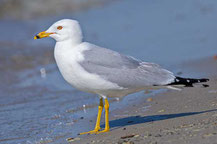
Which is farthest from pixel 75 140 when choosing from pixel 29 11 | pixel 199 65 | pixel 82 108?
pixel 29 11

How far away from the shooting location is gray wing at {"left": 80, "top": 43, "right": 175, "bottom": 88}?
6.01 m

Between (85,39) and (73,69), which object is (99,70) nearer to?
(73,69)

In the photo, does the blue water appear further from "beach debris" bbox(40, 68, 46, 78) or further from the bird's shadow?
the bird's shadow

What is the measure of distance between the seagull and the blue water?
0.71 m

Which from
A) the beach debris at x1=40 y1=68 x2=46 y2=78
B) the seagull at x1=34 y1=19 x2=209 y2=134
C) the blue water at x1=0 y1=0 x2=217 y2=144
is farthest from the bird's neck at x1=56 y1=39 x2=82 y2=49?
the beach debris at x1=40 y1=68 x2=46 y2=78

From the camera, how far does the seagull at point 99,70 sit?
596cm

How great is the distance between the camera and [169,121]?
597cm

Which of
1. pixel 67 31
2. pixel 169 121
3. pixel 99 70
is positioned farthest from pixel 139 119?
pixel 67 31

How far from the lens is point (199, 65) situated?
9328 millimetres

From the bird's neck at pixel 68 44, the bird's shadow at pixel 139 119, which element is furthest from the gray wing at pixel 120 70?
the bird's shadow at pixel 139 119

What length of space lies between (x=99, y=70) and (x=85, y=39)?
26.8 ft

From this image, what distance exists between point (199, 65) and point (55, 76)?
3.03 metres

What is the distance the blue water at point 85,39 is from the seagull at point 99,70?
2.34ft

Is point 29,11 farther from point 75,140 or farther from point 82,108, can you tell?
point 75,140
